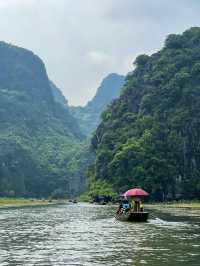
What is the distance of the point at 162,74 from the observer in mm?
129250

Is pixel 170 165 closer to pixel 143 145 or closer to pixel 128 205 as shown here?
pixel 143 145

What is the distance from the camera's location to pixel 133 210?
49.9 meters

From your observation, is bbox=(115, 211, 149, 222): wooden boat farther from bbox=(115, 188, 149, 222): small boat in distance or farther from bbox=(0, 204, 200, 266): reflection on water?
bbox=(0, 204, 200, 266): reflection on water

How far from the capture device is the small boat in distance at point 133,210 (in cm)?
4706

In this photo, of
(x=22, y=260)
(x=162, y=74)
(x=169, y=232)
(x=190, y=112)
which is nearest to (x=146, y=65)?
(x=162, y=74)

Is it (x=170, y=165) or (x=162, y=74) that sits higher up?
(x=162, y=74)

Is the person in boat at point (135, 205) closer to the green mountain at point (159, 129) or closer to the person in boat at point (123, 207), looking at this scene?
the person in boat at point (123, 207)

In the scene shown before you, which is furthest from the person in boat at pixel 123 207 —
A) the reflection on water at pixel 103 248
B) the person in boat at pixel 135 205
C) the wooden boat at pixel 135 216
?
the reflection on water at pixel 103 248

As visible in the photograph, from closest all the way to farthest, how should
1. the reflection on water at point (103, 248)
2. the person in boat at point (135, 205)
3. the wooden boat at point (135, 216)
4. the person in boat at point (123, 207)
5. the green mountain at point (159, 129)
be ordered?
the reflection on water at point (103, 248), the wooden boat at point (135, 216), the person in boat at point (135, 205), the person in boat at point (123, 207), the green mountain at point (159, 129)

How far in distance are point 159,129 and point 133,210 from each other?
226 ft

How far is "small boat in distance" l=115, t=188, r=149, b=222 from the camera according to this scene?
154 ft

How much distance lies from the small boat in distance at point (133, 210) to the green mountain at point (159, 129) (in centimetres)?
5686

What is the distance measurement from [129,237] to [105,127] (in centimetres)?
11050

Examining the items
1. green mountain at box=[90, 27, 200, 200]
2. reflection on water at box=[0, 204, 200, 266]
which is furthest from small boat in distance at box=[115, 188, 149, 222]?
green mountain at box=[90, 27, 200, 200]
